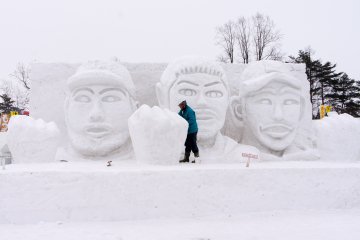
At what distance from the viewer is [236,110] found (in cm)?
544

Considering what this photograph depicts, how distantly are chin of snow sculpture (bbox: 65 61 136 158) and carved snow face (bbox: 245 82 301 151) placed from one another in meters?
1.82

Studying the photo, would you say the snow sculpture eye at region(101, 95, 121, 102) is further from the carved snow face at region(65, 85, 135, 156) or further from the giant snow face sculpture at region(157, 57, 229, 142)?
the giant snow face sculpture at region(157, 57, 229, 142)

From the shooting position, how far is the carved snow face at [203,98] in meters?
4.71

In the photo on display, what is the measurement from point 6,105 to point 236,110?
73.2 ft

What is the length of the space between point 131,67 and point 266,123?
2271 mm

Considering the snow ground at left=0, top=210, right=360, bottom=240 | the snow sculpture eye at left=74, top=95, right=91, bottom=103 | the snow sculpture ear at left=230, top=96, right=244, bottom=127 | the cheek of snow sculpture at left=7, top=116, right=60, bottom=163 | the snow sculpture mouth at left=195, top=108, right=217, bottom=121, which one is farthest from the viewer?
the snow sculpture ear at left=230, top=96, right=244, bottom=127

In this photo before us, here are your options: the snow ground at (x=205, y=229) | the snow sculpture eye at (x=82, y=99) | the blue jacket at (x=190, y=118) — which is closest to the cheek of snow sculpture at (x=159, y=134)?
the blue jacket at (x=190, y=118)

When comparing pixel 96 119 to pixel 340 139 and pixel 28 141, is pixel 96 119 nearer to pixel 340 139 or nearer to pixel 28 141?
pixel 28 141

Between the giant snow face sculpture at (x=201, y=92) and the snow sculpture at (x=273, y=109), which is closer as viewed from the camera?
the giant snow face sculpture at (x=201, y=92)

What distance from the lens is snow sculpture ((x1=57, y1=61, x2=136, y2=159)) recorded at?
475 cm

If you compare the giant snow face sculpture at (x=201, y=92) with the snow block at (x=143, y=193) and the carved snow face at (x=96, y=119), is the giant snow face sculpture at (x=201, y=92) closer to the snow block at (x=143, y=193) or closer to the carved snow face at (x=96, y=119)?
the carved snow face at (x=96, y=119)

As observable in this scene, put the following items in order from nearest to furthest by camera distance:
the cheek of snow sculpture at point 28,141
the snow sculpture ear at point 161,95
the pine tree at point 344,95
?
the cheek of snow sculpture at point 28,141 < the snow sculpture ear at point 161,95 < the pine tree at point 344,95

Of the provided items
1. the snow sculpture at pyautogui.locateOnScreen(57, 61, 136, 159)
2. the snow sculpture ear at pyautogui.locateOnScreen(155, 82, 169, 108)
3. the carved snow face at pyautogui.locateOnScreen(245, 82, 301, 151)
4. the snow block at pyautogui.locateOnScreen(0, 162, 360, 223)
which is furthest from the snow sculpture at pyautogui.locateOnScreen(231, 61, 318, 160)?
the snow sculpture at pyautogui.locateOnScreen(57, 61, 136, 159)

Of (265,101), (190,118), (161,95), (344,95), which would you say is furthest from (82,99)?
(344,95)
